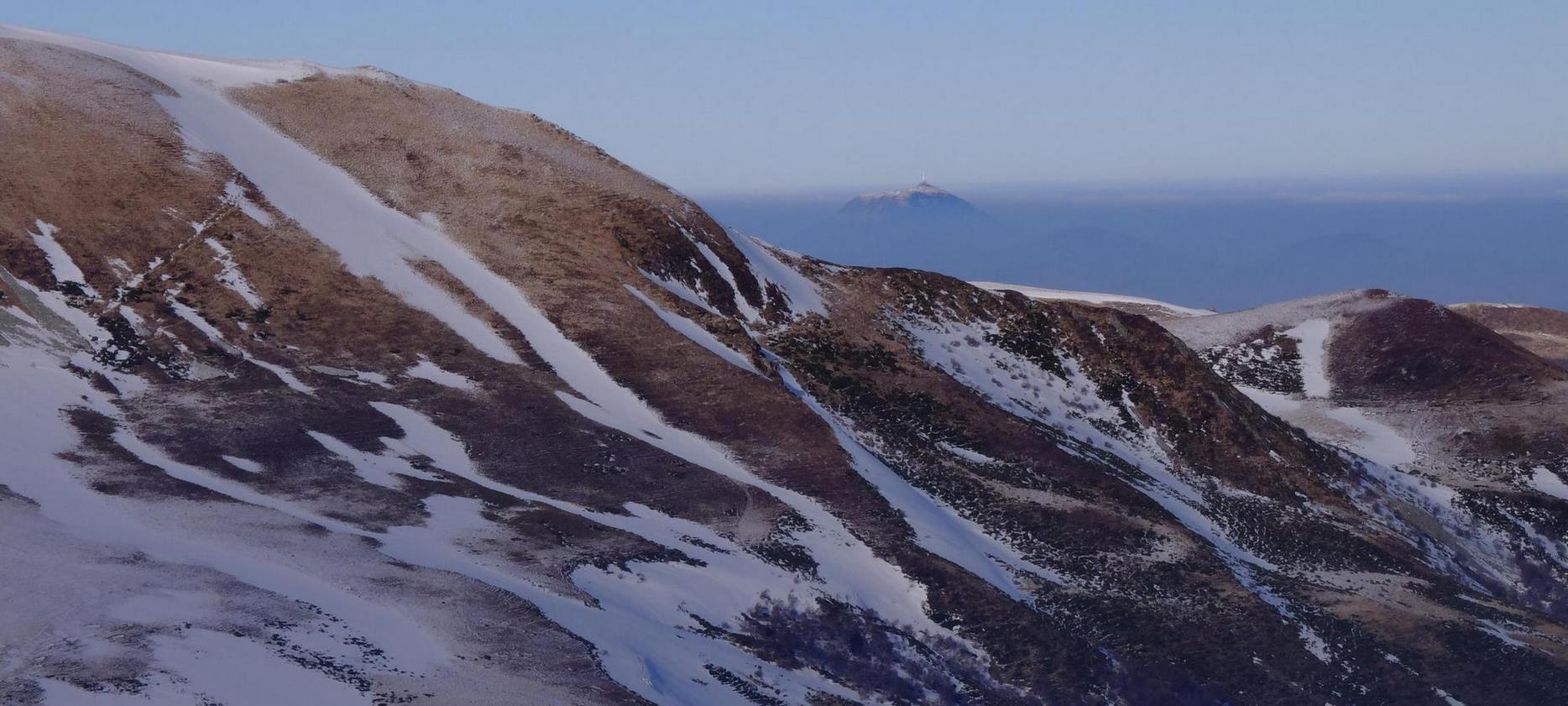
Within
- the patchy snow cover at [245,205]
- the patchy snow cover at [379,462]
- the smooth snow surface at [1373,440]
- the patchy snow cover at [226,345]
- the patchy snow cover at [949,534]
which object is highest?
the patchy snow cover at [245,205]

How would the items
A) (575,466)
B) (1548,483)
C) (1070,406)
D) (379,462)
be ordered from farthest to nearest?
(1548,483)
(1070,406)
(575,466)
(379,462)

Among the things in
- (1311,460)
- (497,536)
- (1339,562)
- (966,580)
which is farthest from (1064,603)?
(1311,460)

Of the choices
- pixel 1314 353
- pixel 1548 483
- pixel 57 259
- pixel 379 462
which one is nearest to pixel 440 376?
pixel 379 462

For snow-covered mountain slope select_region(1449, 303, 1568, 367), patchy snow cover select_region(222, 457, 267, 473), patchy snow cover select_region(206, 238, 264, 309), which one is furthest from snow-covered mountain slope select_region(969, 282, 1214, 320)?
patchy snow cover select_region(222, 457, 267, 473)

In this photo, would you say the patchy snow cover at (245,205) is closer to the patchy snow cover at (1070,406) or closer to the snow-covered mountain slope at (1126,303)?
the patchy snow cover at (1070,406)

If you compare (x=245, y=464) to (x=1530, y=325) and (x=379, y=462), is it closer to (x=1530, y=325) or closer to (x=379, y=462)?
(x=379, y=462)

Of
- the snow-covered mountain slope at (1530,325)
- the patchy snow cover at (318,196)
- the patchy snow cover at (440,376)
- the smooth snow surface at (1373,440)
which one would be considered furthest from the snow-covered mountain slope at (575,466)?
the snow-covered mountain slope at (1530,325)

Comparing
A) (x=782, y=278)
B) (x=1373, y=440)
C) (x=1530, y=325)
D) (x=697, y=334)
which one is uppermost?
(x=782, y=278)

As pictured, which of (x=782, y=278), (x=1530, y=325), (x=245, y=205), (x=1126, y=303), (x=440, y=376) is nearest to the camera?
(x=440, y=376)
